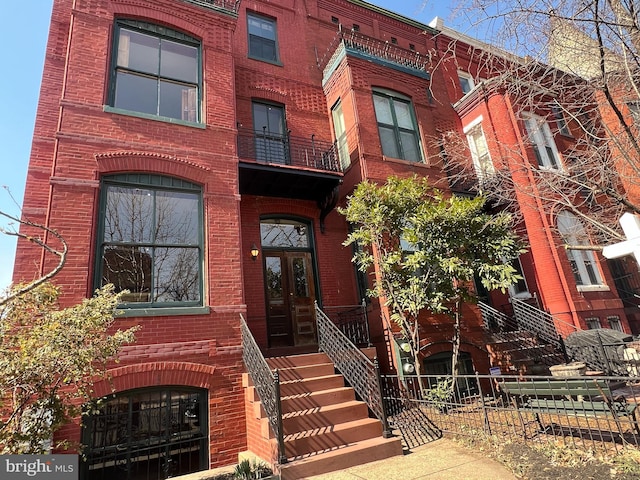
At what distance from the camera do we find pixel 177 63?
27.4ft

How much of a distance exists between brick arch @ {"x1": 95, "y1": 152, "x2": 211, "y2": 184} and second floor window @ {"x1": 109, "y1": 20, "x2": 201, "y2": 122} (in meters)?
1.17

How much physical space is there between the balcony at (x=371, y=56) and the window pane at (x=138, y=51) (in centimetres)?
535

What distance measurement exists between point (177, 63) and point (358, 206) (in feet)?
17.1

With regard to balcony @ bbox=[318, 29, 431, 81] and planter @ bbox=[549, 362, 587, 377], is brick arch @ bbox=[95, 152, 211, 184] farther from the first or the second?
planter @ bbox=[549, 362, 587, 377]

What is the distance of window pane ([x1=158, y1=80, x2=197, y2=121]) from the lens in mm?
7969

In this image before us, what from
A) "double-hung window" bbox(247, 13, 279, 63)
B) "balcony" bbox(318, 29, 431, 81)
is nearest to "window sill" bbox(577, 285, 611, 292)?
"balcony" bbox(318, 29, 431, 81)

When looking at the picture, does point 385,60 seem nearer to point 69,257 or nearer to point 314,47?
point 314,47

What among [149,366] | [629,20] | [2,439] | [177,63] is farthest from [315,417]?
[177,63]

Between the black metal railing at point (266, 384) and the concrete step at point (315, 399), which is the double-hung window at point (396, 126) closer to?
the concrete step at point (315, 399)

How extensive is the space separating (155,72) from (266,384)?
691 cm

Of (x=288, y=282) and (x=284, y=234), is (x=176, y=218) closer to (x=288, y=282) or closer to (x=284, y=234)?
(x=284, y=234)

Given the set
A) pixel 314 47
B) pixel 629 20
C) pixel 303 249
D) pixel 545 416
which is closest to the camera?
pixel 629 20

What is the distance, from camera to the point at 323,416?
230 inches

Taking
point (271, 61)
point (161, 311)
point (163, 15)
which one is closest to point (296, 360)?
point (161, 311)
